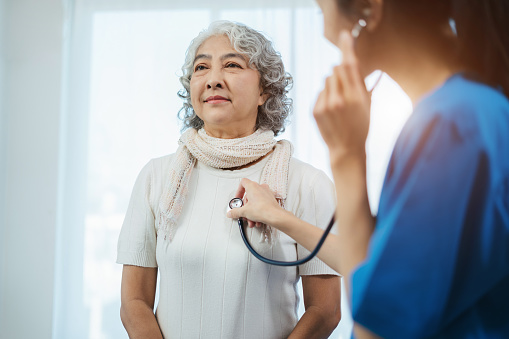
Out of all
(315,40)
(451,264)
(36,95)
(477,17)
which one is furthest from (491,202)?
(36,95)

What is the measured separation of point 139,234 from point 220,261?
225 millimetres

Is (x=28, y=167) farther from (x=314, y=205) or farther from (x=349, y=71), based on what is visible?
(x=349, y=71)

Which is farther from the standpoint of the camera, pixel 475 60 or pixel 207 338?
pixel 207 338

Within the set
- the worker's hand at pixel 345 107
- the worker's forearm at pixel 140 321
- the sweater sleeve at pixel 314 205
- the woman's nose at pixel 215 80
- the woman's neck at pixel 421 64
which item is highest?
the woman's nose at pixel 215 80

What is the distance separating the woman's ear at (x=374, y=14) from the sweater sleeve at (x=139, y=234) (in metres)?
0.80

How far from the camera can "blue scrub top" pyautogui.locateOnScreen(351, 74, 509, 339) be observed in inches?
13.3

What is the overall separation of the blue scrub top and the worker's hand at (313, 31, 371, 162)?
0.04 meters

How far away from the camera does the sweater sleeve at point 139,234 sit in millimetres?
1047

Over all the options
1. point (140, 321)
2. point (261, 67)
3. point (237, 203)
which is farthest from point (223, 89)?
point (140, 321)

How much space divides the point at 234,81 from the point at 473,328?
786mm

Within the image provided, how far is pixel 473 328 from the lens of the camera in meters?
0.39

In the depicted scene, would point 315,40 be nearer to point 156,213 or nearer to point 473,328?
point 156,213

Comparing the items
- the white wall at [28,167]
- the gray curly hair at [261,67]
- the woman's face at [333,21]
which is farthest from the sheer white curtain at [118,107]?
the woman's face at [333,21]

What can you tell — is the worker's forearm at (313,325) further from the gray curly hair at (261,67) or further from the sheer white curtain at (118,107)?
the sheer white curtain at (118,107)
